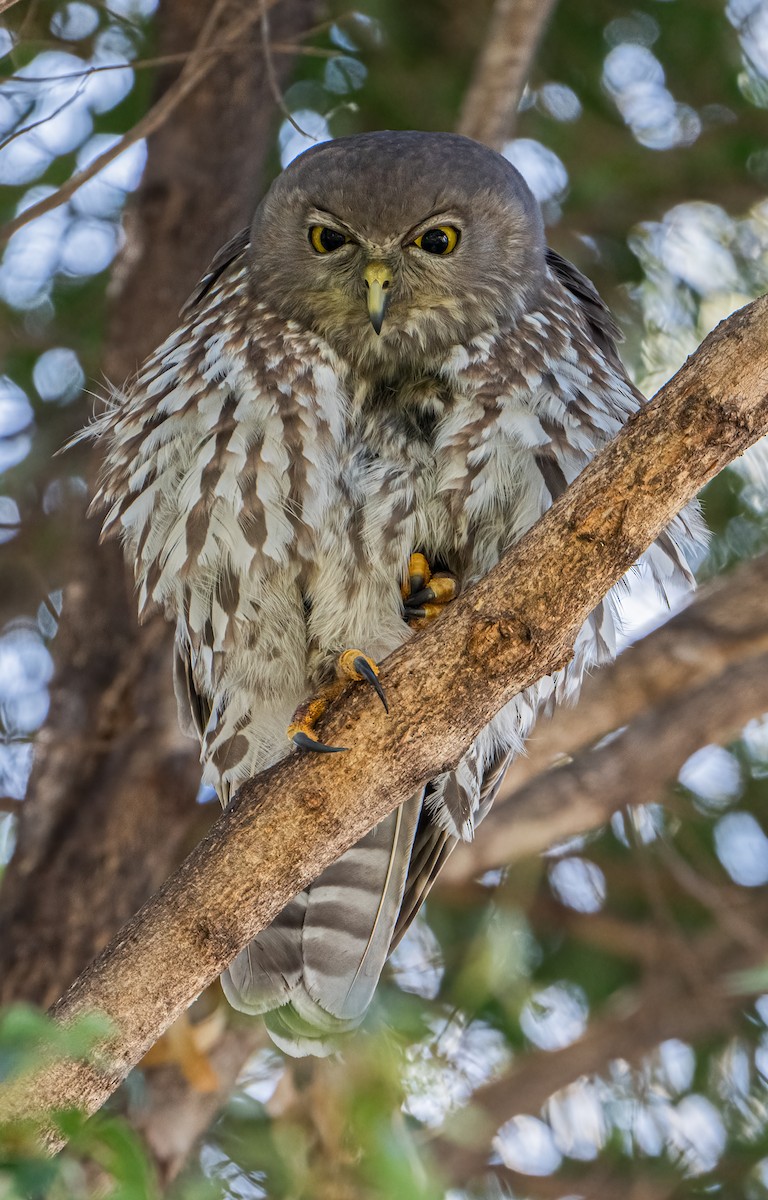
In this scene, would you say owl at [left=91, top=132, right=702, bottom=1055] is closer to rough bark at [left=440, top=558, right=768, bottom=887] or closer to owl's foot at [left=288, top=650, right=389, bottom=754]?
owl's foot at [left=288, top=650, right=389, bottom=754]

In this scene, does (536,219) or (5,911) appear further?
(5,911)

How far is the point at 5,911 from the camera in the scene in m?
4.01

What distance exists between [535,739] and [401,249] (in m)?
1.56

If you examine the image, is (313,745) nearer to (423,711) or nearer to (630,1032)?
(423,711)

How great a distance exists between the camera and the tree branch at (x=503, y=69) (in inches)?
150

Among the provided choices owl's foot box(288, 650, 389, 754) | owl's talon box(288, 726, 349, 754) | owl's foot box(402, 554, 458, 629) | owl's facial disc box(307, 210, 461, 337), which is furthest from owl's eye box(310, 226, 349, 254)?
owl's talon box(288, 726, 349, 754)

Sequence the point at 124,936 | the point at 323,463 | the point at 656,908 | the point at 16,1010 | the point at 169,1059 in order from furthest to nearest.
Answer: the point at 656,908 < the point at 169,1059 < the point at 323,463 < the point at 124,936 < the point at 16,1010

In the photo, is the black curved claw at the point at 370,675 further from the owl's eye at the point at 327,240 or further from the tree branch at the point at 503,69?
the tree branch at the point at 503,69

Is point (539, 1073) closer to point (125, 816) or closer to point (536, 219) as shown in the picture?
point (125, 816)

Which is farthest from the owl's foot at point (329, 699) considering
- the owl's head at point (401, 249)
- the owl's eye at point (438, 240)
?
the owl's eye at point (438, 240)

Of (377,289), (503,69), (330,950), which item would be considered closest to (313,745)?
(330,950)

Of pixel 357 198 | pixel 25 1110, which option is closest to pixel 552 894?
pixel 357 198

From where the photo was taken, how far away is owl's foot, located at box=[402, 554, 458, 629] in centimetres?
289

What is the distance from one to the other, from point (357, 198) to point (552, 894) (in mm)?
2421
